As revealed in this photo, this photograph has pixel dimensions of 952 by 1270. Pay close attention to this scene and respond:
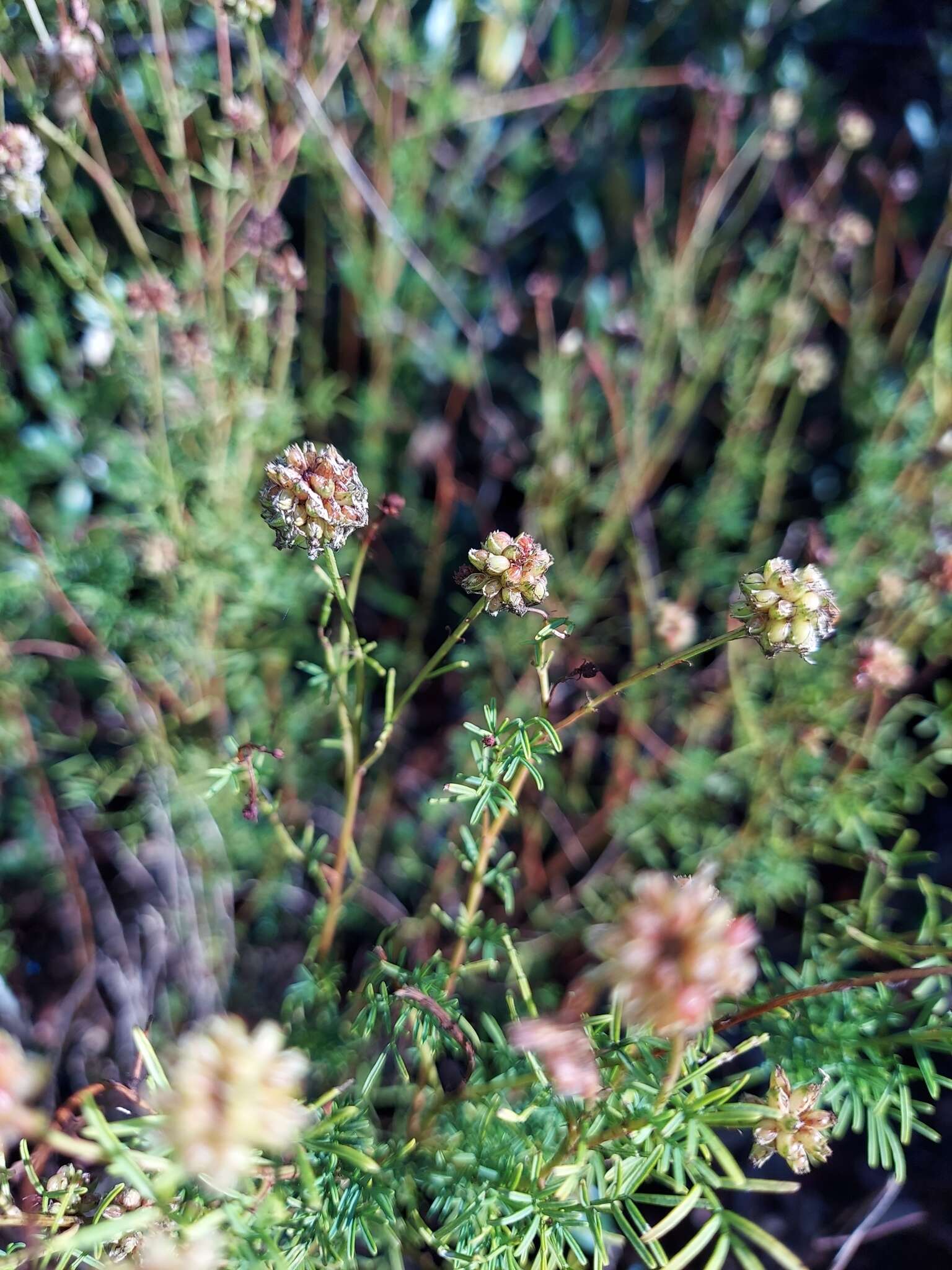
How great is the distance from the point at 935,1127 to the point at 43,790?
1691 millimetres

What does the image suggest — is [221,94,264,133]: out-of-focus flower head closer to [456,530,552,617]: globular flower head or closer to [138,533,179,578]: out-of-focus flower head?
[138,533,179,578]: out-of-focus flower head

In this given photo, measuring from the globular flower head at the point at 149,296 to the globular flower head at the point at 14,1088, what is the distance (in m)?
1.14

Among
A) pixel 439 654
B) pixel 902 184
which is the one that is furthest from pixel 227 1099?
pixel 902 184

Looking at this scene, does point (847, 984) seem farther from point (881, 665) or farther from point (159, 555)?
point (159, 555)

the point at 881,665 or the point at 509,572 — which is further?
the point at 881,665

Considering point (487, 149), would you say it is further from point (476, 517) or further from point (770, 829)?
point (770, 829)

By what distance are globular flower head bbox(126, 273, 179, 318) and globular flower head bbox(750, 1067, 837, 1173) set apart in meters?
1.37

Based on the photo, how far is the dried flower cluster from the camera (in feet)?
3.94

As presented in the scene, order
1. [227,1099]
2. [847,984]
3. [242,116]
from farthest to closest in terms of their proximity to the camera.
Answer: [242,116] < [847,984] < [227,1099]

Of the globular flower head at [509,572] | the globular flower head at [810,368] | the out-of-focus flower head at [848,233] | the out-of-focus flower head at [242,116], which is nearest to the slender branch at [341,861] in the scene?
the globular flower head at [509,572]

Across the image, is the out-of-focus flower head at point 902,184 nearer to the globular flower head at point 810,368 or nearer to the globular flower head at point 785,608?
the globular flower head at point 810,368

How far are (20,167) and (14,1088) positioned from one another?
119 cm

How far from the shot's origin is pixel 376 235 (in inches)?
83.0

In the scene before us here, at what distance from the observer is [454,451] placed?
2324mm
